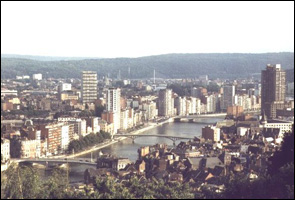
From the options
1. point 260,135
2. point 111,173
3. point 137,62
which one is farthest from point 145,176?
point 137,62

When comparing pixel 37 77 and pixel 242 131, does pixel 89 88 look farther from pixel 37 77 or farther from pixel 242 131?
pixel 37 77

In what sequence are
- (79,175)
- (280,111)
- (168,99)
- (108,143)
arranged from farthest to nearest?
(168,99), (280,111), (108,143), (79,175)

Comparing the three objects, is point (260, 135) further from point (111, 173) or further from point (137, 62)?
point (137, 62)

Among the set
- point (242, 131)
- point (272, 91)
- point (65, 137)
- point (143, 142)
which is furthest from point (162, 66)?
point (65, 137)

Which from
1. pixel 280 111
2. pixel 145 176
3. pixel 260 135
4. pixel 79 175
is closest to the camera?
pixel 145 176

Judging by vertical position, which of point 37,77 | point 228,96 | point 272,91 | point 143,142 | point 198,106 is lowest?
point 143,142

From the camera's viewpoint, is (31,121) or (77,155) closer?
(77,155)
